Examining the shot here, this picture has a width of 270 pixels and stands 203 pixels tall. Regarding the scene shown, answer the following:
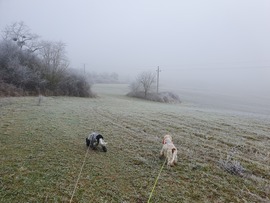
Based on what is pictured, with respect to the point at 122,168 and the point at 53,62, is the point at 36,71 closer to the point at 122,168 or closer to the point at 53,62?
the point at 53,62

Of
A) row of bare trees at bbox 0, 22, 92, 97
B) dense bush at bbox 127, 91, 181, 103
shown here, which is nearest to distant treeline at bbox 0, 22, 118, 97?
row of bare trees at bbox 0, 22, 92, 97

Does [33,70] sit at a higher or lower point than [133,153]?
higher

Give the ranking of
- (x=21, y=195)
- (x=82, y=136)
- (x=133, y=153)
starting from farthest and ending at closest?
(x=82, y=136) < (x=133, y=153) < (x=21, y=195)

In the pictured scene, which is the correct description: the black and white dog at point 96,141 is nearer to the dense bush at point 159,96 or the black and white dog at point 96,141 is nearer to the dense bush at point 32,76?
the dense bush at point 32,76

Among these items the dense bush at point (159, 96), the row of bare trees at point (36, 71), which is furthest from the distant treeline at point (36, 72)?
the dense bush at point (159, 96)

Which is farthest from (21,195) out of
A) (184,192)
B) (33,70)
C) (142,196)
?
(33,70)

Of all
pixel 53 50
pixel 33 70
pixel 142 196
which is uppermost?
pixel 53 50

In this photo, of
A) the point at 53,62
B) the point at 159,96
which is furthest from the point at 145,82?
the point at 53,62

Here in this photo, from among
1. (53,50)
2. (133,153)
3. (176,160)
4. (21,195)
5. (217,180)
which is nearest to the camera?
(21,195)

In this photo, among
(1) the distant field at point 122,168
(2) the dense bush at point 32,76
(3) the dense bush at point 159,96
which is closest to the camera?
(1) the distant field at point 122,168

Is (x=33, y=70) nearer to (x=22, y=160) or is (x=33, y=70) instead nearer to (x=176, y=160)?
(x=22, y=160)

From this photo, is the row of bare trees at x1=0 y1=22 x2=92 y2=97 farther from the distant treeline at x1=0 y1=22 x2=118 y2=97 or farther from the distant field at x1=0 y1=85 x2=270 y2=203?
the distant field at x1=0 y1=85 x2=270 y2=203

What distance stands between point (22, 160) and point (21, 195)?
1843mm

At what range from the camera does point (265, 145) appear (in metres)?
8.98
